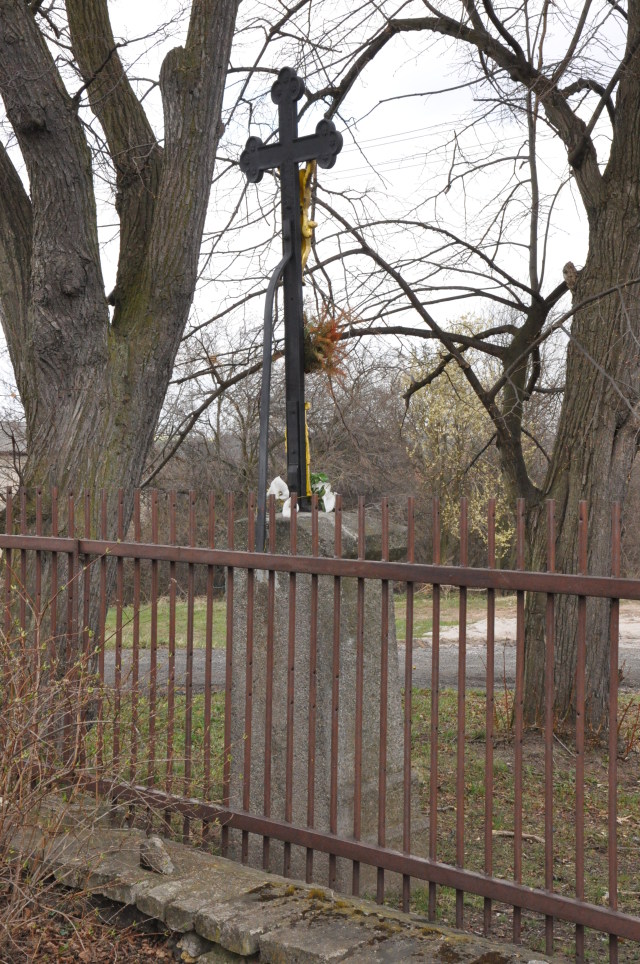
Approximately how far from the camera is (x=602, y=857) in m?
4.78

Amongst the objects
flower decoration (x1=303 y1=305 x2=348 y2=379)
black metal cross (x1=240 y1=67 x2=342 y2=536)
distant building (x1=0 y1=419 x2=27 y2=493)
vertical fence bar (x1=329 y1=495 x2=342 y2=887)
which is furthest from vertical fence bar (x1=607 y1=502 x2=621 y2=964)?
distant building (x1=0 y1=419 x2=27 y2=493)

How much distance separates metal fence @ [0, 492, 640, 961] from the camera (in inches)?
118

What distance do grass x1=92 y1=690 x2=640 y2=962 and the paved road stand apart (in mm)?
2267

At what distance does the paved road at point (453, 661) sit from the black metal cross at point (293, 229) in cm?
521

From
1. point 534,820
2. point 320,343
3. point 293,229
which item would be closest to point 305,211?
point 293,229

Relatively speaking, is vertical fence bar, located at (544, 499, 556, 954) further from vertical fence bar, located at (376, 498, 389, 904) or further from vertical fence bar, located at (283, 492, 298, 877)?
vertical fence bar, located at (283, 492, 298, 877)

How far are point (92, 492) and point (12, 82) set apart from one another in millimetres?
2557

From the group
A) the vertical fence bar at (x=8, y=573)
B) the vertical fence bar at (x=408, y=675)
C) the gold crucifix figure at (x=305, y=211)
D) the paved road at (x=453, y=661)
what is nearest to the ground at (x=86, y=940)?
the vertical fence bar at (x=408, y=675)

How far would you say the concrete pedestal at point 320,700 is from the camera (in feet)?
13.1

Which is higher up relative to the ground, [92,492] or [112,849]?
[92,492]

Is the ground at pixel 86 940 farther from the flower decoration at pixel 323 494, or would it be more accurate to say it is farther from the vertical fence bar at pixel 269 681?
the flower decoration at pixel 323 494

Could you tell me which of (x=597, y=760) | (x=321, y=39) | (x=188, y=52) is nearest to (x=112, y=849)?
(x=597, y=760)

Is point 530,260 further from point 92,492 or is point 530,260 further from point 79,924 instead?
point 79,924

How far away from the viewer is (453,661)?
12.5 meters
